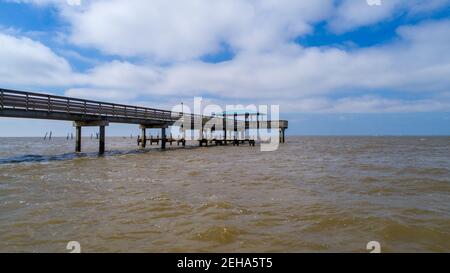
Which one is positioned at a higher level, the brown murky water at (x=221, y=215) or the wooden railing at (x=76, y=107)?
the wooden railing at (x=76, y=107)

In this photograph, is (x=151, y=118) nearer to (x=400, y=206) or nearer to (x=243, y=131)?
(x=243, y=131)

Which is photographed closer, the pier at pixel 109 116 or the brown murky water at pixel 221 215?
the brown murky water at pixel 221 215

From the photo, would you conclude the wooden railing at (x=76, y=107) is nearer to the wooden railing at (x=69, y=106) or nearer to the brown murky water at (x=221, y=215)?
the wooden railing at (x=69, y=106)

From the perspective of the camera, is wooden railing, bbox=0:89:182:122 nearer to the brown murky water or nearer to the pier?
the pier

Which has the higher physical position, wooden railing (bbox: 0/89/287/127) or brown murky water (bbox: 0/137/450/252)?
wooden railing (bbox: 0/89/287/127)

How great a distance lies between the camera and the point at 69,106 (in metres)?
20.0

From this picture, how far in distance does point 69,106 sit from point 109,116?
4107mm

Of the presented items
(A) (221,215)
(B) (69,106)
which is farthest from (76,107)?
(A) (221,215)

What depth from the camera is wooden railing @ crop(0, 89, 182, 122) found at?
16075mm

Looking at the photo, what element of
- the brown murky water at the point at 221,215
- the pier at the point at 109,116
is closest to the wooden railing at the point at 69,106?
the pier at the point at 109,116

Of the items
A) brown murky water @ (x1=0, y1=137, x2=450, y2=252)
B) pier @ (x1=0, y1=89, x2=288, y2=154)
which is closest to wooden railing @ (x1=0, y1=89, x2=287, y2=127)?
pier @ (x1=0, y1=89, x2=288, y2=154)

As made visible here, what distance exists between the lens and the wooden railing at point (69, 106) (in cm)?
1608

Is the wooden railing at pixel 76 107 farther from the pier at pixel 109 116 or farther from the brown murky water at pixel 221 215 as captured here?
the brown murky water at pixel 221 215
